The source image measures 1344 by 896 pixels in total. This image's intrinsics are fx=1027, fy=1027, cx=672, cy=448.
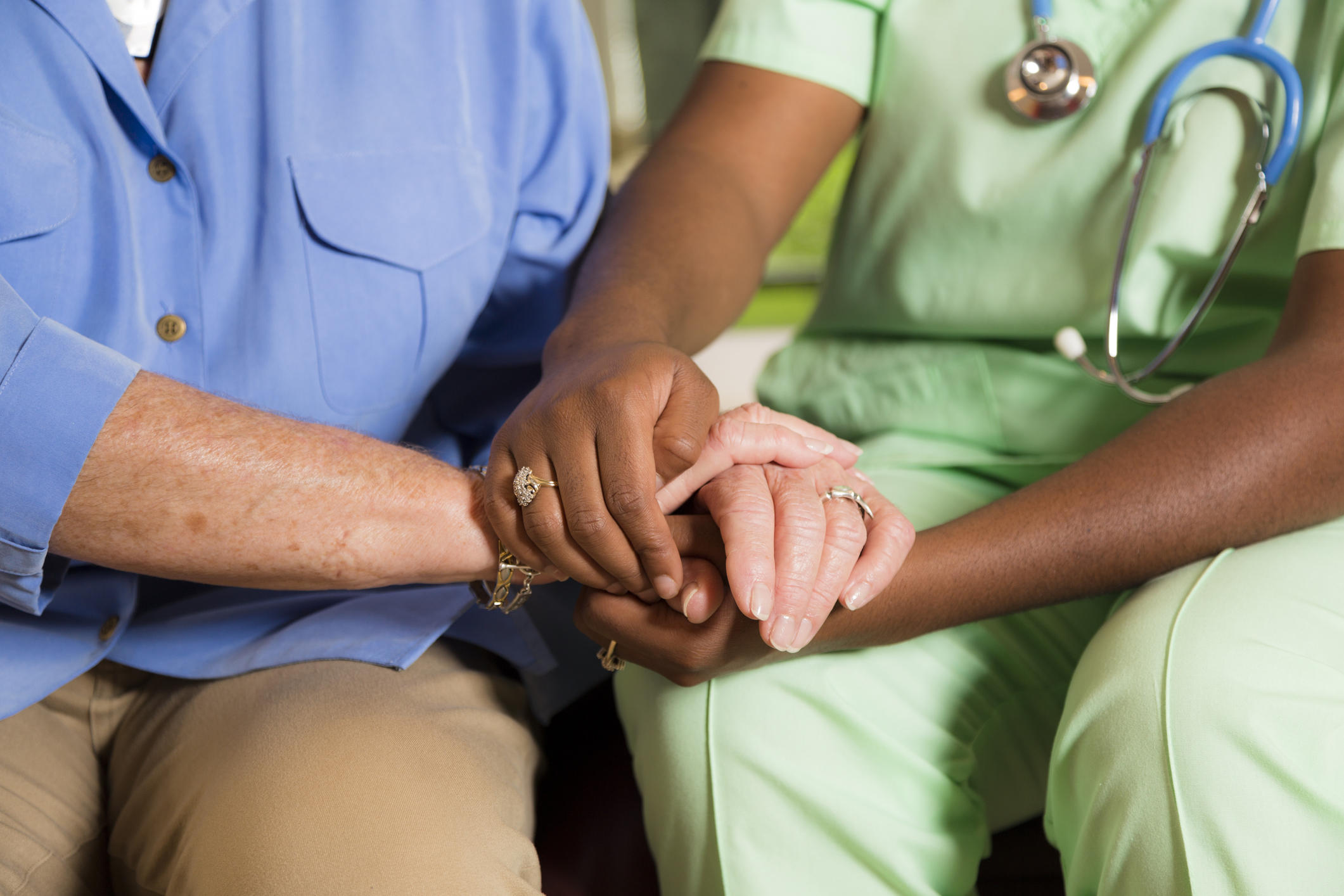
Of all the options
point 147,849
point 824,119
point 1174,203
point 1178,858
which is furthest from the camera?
point 824,119

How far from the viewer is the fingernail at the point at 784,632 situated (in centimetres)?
66

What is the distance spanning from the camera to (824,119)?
1043 mm

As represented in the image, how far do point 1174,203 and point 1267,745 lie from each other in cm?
46

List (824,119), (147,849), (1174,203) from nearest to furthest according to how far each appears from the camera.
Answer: (147,849), (1174,203), (824,119)

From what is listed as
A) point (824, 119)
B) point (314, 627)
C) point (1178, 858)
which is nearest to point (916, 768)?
point (1178, 858)

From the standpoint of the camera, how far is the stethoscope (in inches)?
32.0

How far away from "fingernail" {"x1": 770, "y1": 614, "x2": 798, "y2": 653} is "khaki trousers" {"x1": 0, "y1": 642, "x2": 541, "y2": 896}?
236mm

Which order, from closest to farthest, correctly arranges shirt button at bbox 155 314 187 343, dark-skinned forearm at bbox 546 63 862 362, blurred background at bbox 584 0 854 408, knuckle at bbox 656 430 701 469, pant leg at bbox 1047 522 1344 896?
pant leg at bbox 1047 522 1344 896 → knuckle at bbox 656 430 701 469 → shirt button at bbox 155 314 187 343 → dark-skinned forearm at bbox 546 63 862 362 → blurred background at bbox 584 0 854 408

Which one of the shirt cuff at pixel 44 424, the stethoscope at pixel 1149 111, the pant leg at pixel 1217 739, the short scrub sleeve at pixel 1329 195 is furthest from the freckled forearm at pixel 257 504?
the short scrub sleeve at pixel 1329 195

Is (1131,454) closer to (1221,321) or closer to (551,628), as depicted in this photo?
(1221,321)

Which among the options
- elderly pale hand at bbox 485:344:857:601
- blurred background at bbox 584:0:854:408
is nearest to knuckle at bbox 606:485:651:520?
elderly pale hand at bbox 485:344:857:601

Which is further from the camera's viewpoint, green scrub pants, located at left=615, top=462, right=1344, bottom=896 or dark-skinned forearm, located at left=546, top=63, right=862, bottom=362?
dark-skinned forearm, located at left=546, top=63, right=862, bottom=362

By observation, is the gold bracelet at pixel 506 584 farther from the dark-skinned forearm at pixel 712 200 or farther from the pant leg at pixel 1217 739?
the pant leg at pixel 1217 739

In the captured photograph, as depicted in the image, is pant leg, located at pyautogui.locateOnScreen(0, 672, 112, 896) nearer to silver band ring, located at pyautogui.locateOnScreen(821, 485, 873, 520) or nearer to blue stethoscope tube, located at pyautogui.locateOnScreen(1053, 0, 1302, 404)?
silver band ring, located at pyautogui.locateOnScreen(821, 485, 873, 520)
